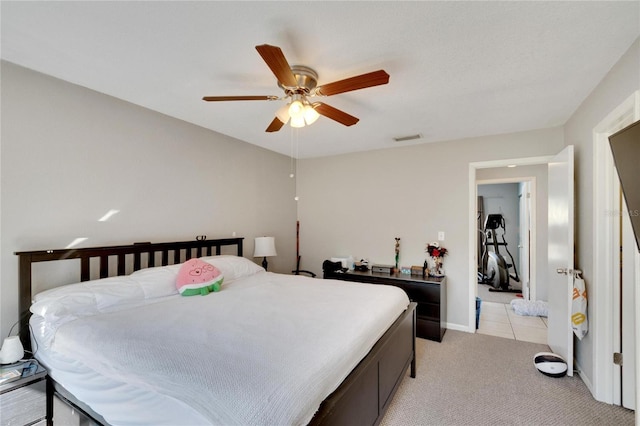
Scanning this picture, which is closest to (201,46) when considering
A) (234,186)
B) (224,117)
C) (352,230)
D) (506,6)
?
(224,117)

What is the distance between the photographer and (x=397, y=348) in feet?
7.63

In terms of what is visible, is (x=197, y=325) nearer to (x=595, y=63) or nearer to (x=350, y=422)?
(x=350, y=422)

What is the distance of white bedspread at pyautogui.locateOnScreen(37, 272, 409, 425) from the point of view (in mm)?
1140

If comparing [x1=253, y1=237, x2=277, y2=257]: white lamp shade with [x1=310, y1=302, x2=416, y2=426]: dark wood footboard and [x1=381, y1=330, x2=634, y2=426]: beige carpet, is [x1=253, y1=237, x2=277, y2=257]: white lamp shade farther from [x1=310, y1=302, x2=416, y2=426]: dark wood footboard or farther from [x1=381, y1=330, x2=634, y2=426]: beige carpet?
[x1=381, y1=330, x2=634, y2=426]: beige carpet

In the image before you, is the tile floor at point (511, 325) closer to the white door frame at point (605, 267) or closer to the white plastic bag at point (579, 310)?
the white plastic bag at point (579, 310)

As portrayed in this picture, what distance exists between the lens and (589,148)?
2.51 metres

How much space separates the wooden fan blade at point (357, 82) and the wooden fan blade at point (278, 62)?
23 cm

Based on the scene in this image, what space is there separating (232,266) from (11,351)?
1720mm

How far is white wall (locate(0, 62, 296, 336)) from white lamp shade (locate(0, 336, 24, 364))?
25 centimetres

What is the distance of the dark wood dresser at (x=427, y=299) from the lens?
3.54 metres

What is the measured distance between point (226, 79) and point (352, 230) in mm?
3081

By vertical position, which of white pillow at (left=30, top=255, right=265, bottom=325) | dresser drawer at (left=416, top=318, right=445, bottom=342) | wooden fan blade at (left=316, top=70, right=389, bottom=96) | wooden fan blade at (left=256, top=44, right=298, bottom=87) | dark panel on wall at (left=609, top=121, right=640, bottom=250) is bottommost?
dresser drawer at (left=416, top=318, right=445, bottom=342)

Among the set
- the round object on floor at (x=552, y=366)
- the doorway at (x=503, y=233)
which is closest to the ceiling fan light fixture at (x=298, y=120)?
the round object on floor at (x=552, y=366)

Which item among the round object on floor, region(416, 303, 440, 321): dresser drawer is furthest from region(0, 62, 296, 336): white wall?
the round object on floor
